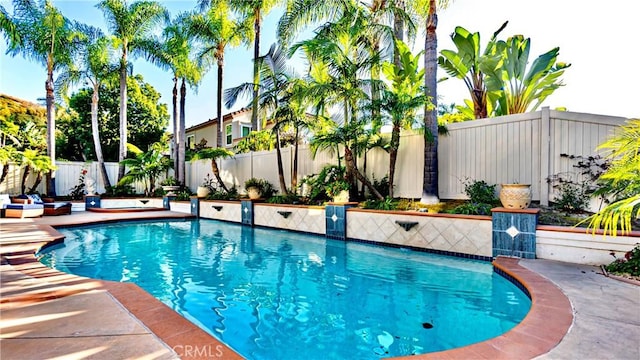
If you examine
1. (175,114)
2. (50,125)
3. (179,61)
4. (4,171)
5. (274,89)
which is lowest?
(4,171)

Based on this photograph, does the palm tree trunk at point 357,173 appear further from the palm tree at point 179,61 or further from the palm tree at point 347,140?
the palm tree at point 179,61

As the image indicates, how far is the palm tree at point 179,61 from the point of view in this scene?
17.7 meters

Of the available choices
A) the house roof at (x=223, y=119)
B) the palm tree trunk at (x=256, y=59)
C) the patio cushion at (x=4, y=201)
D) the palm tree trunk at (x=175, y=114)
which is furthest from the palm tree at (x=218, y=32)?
the patio cushion at (x=4, y=201)

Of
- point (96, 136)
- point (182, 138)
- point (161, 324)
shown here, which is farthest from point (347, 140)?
point (96, 136)

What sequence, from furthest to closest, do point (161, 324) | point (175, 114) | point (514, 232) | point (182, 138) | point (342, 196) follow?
point (175, 114), point (182, 138), point (342, 196), point (514, 232), point (161, 324)

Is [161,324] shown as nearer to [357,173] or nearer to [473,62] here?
[357,173]

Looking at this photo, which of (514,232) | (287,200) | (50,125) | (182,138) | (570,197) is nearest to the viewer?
(514,232)

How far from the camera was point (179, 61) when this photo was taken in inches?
704

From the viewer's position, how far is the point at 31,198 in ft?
45.9

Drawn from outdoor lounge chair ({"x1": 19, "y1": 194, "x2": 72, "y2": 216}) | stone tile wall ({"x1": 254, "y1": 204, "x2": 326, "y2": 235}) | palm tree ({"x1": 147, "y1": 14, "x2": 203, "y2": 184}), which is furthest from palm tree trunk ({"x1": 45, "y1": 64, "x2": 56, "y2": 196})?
stone tile wall ({"x1": 254, "y1": 204, "x2": 326, "y2": 235})

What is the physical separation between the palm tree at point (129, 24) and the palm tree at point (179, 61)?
0.80 metres

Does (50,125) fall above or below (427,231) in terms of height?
above

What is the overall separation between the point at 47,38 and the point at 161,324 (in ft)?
64.6

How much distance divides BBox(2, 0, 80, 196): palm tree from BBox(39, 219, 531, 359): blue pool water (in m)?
12.6
